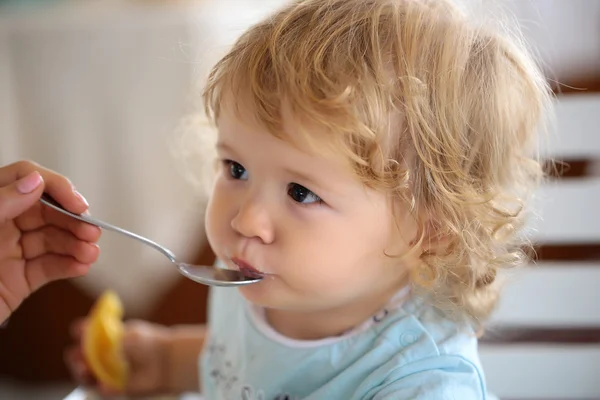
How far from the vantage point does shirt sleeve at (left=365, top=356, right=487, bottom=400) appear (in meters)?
0.61

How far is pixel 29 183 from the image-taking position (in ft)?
2.14

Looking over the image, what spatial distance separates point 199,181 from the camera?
0.96m

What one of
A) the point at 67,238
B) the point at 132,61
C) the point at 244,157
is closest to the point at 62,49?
the point at 132,61

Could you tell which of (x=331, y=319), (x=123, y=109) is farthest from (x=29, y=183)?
(x=123, y=109)

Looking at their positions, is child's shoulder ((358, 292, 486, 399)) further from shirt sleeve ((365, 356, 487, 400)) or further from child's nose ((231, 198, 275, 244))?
child's nose ((231, 198, 275, 244))

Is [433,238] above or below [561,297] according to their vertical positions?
above

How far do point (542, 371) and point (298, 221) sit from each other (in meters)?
0.51

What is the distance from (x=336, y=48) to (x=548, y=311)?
0.54 meters

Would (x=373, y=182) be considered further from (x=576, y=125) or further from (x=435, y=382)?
(x=576, y=125)

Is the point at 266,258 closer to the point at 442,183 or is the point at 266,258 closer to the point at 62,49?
the point at 442,183

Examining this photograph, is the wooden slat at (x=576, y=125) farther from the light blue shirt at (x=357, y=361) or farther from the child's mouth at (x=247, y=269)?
the child's mouth at (x=247, y=269)

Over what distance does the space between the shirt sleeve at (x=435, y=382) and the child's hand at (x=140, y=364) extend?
1.20ft

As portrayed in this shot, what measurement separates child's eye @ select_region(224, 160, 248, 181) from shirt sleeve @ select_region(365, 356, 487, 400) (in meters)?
0.22

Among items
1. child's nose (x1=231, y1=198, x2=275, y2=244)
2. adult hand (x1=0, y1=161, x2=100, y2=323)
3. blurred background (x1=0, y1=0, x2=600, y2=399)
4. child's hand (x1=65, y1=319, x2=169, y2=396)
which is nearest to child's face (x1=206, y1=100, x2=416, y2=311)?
child's nose (x1=231, y1=198, x2=275, y2=244)
